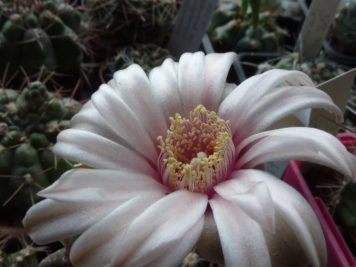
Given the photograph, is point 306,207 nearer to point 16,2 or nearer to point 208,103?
point 208,103

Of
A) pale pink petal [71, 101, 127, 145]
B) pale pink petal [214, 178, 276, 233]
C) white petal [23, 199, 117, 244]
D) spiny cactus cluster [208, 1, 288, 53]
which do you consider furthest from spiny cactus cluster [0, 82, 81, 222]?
spiny cactus cluster [208, 1, 288, 53]

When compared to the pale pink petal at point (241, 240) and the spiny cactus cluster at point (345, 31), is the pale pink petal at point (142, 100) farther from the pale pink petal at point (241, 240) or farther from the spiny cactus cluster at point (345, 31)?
the spiny cactus cluster at point (345, 31)

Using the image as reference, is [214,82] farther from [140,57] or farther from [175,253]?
[140,57]

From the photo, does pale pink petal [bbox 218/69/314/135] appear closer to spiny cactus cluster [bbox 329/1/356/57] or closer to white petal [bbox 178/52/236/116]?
white petal [bbox 178/52/236/116]

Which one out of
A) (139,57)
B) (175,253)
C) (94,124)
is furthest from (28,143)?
(139,57)

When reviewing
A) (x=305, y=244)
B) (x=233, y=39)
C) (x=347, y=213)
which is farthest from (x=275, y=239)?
(x=233, y=39)
